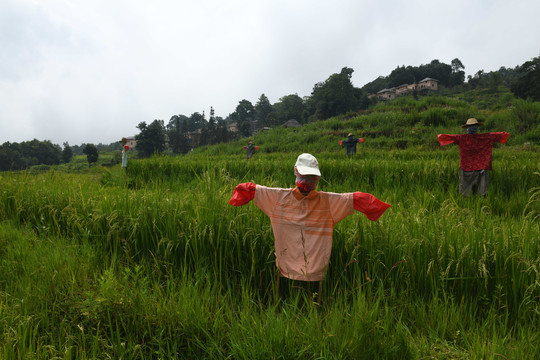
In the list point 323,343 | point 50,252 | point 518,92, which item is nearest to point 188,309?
point 323,343

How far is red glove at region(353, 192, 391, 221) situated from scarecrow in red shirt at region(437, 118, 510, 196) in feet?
12.7

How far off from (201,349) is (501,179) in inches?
258

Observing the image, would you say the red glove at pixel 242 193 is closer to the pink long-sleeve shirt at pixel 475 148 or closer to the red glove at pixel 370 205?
the red glove at pixel 370 205

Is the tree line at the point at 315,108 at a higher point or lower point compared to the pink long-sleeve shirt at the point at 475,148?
higher

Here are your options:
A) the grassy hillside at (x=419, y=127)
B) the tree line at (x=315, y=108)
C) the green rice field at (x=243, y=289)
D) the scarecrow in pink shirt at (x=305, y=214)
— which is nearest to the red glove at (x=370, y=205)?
the scarecrow in pink shirt at (x=305, y=214)

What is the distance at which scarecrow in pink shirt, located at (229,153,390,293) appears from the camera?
6.89 feet

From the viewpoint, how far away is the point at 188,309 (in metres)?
1.73

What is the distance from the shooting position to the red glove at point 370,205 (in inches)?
79.9

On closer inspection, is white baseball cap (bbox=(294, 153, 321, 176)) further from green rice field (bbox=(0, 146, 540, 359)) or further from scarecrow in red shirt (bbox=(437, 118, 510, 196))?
scarecrow in red shirt (bbox=(437, 118, 510, 196))

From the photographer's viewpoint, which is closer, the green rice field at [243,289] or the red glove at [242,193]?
the green rice field at [243,289]

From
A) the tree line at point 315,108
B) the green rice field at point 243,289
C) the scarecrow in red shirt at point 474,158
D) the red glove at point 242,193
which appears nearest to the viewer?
the green rice field at point 243,289

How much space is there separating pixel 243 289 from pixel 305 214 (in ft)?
2.48

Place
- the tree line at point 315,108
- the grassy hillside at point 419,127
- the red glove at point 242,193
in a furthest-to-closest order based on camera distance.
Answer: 1. the tree line at point 315,108
2. the grassy hillside at point 419,127
3. the red glove at point 242,193

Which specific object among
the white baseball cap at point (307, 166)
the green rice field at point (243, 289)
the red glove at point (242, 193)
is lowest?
the green rice field at point (243, 289)
